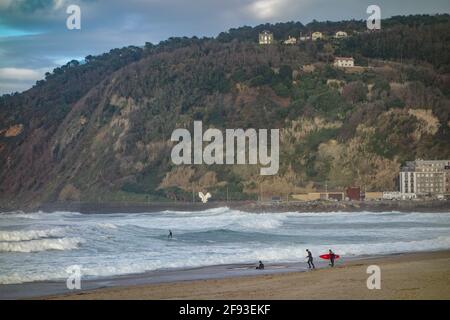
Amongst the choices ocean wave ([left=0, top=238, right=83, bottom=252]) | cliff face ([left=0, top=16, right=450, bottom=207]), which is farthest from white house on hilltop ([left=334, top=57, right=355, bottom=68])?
ocean wave ([left=0, top=238, right=83, bottom=252])

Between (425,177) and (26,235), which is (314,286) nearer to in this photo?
(26,235)

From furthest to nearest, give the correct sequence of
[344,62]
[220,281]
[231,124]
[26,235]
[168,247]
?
1. [344,62]
2. [231,124]
3. [26,235]
4. [168,247]
5. [220,281]

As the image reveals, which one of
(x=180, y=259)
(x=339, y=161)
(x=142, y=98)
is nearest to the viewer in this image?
(x=180, y=259)

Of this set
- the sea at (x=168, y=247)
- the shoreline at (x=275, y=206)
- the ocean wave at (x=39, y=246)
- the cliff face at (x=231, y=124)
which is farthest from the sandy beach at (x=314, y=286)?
the cliff face at (x=231, y=124)

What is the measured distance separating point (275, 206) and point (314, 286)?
59233 millimetres

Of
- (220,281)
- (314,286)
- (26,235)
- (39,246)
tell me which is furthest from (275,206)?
(314,286)

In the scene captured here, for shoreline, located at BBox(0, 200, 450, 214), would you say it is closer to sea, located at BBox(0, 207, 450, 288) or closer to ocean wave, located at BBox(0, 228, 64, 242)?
sea, located at BBox(0, 207, 450, 288)

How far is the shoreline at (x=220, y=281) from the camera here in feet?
53.9

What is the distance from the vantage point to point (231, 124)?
9156cm
